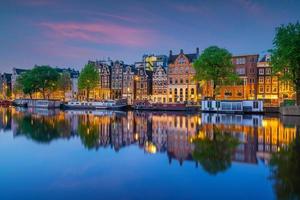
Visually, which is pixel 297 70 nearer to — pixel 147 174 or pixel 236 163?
pixel 236 163

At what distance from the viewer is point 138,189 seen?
13.3 metres

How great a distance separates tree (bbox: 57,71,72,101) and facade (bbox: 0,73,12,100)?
160 ft

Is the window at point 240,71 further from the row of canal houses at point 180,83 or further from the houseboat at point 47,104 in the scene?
the houseboat at point 47,104

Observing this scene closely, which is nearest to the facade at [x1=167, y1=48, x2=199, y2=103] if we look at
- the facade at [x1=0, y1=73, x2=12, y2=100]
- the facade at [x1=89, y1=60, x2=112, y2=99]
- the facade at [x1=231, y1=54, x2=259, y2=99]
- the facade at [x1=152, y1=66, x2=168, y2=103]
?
the facade at [x1=152, y1=66, x2=168, y2=103]

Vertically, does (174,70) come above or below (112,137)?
above

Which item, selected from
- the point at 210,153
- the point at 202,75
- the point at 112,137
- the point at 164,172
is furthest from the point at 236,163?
the point at 202,75

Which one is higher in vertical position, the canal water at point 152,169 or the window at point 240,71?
the window at point 240,71

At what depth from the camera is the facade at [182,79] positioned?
10094cm

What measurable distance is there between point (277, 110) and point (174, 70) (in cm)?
3974

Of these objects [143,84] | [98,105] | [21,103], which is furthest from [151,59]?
[21,103]

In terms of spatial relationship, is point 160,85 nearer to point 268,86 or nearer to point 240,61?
point 240,61

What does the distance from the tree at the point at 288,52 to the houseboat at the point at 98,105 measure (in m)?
51.2

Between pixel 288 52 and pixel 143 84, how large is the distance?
62.3 meters

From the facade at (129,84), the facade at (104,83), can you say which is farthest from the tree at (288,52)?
the facade at (104,83)
